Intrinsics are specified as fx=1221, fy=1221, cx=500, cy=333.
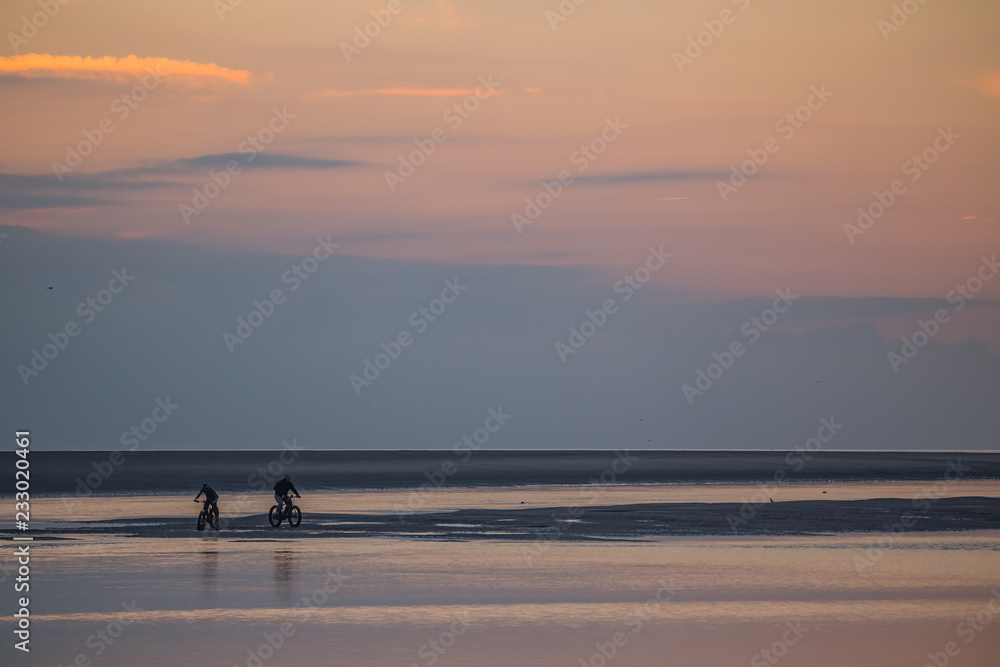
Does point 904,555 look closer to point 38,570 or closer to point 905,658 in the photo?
point 905,658

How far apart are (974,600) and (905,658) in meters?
6.43

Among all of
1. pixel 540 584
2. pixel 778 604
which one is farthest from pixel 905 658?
pixel 540 584
